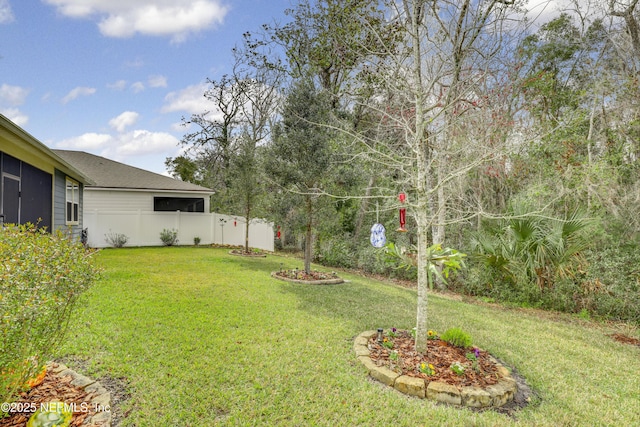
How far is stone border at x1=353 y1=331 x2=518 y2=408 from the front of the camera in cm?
284

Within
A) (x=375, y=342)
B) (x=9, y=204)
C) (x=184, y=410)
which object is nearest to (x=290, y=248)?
(x=9, y=204)

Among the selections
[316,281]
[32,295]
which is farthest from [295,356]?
[316,281]

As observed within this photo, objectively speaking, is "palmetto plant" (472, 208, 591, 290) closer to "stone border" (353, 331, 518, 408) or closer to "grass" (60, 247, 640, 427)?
"grass" (60, 247, 640, 427)

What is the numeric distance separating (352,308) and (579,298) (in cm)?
461

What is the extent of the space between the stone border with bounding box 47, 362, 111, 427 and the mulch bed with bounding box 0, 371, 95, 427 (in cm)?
3

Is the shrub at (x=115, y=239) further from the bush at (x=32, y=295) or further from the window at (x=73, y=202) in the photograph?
the bush at (x=32, y=295)

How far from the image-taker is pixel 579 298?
658 cm

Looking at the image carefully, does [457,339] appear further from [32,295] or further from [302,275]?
[302,275]

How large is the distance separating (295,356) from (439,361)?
1.51 metres

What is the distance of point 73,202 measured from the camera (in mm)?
10664

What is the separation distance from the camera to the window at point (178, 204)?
1522 centimetres

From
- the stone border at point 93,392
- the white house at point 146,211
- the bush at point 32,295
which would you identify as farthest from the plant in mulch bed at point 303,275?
the bush at point 32,295

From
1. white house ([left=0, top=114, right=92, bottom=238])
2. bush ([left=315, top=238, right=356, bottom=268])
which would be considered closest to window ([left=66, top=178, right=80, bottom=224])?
white house ([left=0, top=114, right=92, bottom=238])

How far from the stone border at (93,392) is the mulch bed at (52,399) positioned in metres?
0.03
